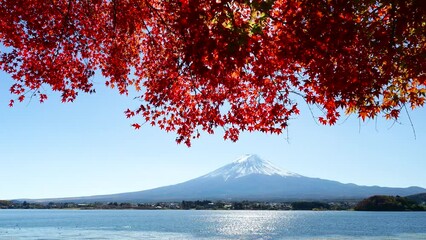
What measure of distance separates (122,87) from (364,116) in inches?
322

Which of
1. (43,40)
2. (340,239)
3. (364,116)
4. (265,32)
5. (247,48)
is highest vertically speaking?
(43,40)

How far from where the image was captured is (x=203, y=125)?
45.4 ft

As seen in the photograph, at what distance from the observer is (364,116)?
11.3 metres

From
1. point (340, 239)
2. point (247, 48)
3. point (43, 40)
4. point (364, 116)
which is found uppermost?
point (43, 40)

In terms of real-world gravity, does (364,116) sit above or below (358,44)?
below

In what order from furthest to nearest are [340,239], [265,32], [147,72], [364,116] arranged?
[340,239]
[147,72]
[364,116]
[265,32]

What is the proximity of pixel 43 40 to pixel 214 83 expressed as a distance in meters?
5.80

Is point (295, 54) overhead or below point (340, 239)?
overhead

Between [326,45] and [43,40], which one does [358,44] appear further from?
[43,40]

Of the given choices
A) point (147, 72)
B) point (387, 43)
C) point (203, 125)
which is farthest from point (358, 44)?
point (147, 72)

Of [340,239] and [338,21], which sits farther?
[340,239]

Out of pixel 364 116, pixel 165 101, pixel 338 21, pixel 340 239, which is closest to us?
pixel 338 21

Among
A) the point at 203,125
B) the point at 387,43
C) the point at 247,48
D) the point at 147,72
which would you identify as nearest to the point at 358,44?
the point at 387,43

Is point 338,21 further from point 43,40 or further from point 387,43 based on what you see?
point 43,40
